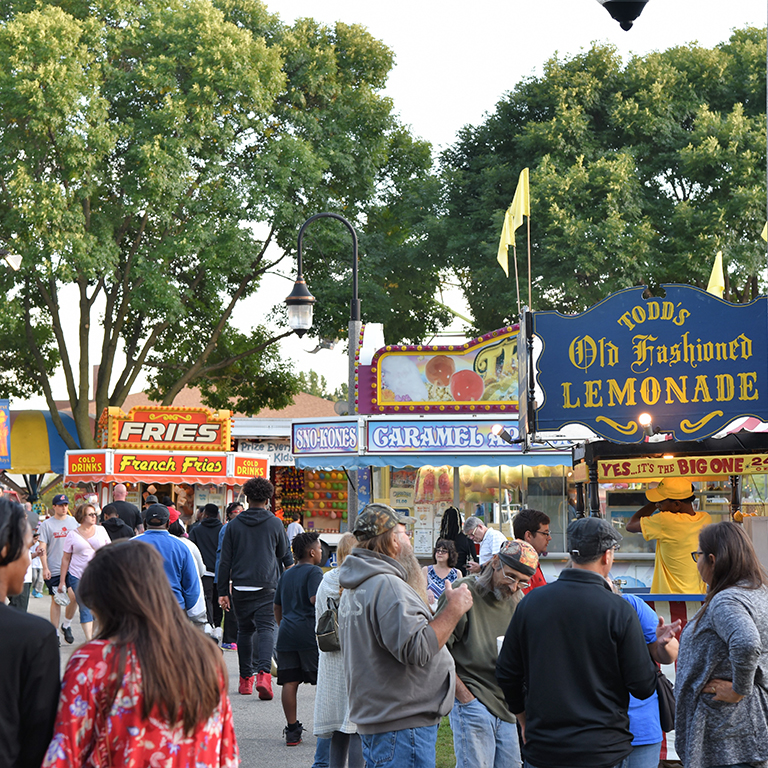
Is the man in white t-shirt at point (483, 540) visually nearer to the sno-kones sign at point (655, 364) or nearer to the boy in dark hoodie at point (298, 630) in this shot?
the boy in dark hoodie at point (298, 630)


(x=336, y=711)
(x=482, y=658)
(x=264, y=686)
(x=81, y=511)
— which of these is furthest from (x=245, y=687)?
(x=482, y=658)

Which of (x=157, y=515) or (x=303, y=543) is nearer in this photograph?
(x=303, y=543)

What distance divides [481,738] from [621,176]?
75.5 feet

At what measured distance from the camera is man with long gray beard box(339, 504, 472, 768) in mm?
4215

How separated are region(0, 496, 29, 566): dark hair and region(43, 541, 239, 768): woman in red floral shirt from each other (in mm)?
357

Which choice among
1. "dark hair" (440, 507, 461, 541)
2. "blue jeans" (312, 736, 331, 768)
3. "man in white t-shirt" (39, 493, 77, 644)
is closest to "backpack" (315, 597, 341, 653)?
"blue jeans" (312, 736, 331, 768)

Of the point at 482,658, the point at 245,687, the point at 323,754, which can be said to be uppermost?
the point at 482,658

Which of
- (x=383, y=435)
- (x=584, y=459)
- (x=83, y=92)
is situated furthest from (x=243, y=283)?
(x=584, y=459)

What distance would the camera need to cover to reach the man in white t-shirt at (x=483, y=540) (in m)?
8.89

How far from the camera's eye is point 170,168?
2552 centimetres

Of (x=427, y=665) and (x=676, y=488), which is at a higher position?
(x=676, y=488)

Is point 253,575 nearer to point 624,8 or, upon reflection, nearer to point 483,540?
point 483,540

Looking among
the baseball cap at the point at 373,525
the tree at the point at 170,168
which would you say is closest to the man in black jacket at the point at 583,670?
the baseball cap at the point at 373,525

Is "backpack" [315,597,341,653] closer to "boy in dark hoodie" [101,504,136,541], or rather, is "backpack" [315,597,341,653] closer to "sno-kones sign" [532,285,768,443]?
"sno-kones sign" [532,285,768,443]
